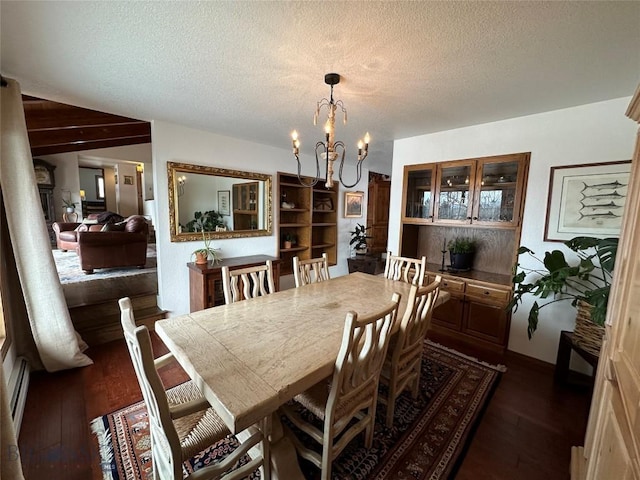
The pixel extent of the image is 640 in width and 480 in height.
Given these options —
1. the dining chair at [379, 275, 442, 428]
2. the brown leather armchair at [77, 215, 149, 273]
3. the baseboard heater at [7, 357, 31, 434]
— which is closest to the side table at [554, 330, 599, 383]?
the dining chair at [379, 275, 442, 428]

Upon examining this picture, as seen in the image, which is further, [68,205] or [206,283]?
[68,205]

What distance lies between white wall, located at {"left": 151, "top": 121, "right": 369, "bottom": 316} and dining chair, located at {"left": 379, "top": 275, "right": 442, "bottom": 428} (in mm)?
2510

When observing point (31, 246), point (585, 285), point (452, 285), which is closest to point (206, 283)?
point (31, 246)

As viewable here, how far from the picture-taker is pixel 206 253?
321 cm

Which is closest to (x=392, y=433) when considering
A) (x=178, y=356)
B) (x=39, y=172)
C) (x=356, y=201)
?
(x=178, y=356)

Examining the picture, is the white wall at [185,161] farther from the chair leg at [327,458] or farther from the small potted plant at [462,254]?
the chair leg at [327,458]

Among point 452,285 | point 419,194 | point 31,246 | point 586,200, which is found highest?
point 419,194

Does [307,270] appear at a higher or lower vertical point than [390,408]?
higher

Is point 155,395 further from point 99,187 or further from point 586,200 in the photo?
point 99,187

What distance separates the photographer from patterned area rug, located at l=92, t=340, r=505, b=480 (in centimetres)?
146

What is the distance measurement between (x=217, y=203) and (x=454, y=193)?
9.43 ft

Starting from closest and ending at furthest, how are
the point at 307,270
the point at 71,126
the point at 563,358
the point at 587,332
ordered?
the point at 587,332, the point at 563,358, the point at 307,270, the point at 71,126

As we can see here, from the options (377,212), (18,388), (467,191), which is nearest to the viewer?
(18,388)

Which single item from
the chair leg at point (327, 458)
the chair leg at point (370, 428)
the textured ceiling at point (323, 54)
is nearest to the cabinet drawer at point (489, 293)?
the textured ceiling at point (323, 54)
